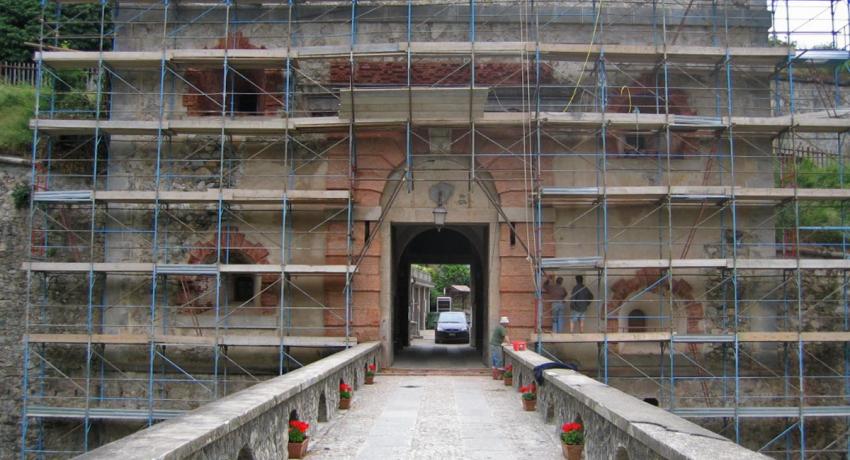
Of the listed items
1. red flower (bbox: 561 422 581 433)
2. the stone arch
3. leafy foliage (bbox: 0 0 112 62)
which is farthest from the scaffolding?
the stone arch

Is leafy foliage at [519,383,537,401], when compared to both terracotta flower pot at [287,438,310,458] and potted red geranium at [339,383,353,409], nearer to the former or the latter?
potted red geranium at [339,383,353,409]

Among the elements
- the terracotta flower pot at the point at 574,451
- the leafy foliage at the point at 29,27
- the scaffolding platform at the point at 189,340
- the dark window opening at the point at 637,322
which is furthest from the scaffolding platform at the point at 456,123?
the terracotta flower pot at the point at 574,451

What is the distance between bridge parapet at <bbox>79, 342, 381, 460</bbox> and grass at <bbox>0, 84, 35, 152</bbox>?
1120cm

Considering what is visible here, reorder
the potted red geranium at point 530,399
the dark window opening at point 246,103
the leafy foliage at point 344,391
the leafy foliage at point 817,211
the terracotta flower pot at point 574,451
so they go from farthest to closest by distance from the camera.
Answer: the leafy foliage at point 817,211, the dark window opening at point 246,103, the leafy foliage at point 344,391, the potted red geranium at point 530,399, the terracotta flower pot at point 574,451

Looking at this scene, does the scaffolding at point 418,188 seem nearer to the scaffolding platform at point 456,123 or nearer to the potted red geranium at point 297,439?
the scaffolding platform at point 456,123

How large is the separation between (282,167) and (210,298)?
325cm

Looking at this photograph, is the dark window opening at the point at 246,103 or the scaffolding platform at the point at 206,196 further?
the dark window opening at the point at 246,103

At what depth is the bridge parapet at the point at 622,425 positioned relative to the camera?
192 inches

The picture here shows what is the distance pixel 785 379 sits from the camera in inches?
640

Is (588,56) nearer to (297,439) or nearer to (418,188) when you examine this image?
(418,188)

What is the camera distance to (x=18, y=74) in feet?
68.9

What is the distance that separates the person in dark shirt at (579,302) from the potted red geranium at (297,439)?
31.0 ft

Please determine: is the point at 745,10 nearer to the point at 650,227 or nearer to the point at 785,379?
the point at 650,227

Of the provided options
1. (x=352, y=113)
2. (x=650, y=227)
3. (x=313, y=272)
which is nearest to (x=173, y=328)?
(x=313, y=272)
